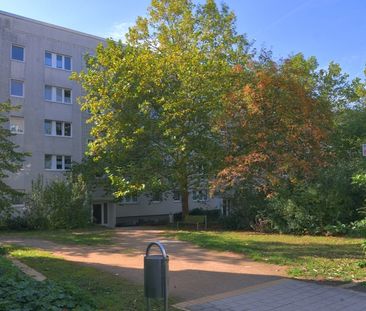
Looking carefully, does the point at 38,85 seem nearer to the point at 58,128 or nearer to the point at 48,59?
the point at 48,59

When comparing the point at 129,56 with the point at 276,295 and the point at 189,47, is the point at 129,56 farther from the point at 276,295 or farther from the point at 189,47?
the point at 276,295

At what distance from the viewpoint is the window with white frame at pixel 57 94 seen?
37375 millimetres

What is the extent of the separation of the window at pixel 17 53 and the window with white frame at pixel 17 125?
174 inches

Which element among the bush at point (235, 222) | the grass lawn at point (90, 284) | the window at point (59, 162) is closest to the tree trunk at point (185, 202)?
the bush at point (235, 222)

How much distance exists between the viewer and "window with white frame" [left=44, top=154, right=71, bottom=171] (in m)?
36.9

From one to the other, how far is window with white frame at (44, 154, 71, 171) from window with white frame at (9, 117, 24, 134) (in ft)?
8.87

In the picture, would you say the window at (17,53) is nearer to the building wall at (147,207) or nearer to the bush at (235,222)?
the building wall at (147,207)

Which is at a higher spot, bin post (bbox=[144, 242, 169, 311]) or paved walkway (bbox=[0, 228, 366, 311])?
bin post (bbox=[144, 242, 169, 311])

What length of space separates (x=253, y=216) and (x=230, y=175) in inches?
127

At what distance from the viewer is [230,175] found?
20.6 metres

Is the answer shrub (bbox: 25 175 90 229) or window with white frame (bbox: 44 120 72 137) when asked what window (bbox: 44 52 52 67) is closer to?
window with white frame (bbox: 44 120 72 137)

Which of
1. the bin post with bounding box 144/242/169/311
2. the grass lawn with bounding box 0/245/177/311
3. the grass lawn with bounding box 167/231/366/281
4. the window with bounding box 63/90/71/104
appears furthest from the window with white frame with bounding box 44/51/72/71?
the bin post with bounding box 144/242/169/311

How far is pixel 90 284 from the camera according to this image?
8.68m

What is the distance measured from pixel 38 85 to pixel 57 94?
1837 mm
